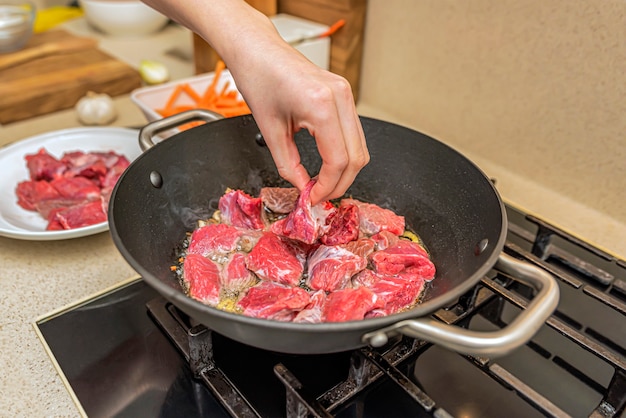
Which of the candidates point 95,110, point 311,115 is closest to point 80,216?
point 95,110

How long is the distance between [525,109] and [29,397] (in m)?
1.18

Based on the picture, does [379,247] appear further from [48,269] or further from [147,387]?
[48,269]

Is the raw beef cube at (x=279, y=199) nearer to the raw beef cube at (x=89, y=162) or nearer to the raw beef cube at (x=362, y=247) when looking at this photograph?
the raw beef cube at (x=362, y=247)

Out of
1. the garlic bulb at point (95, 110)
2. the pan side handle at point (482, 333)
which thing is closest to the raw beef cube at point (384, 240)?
the pan side handle at point (482, 333)

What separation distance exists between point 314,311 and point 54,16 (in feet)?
7.09

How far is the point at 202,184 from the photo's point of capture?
3.52 feet

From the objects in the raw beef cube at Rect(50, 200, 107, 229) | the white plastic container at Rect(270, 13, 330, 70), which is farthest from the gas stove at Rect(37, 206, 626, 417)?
the white plastic container at Rect(270, 13, 330, 70)

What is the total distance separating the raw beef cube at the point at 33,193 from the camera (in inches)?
47.3

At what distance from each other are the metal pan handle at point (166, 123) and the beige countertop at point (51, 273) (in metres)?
0.26

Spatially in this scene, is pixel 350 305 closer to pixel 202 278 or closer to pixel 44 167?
pixel 202 278

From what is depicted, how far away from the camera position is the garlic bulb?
1.55m

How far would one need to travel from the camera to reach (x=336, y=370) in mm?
831

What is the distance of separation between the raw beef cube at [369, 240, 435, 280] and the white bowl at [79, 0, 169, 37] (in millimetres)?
1527

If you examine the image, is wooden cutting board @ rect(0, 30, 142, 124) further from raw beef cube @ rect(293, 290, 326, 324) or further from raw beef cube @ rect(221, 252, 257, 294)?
raw beef cube @ rect(293, 290, 326, 324)
